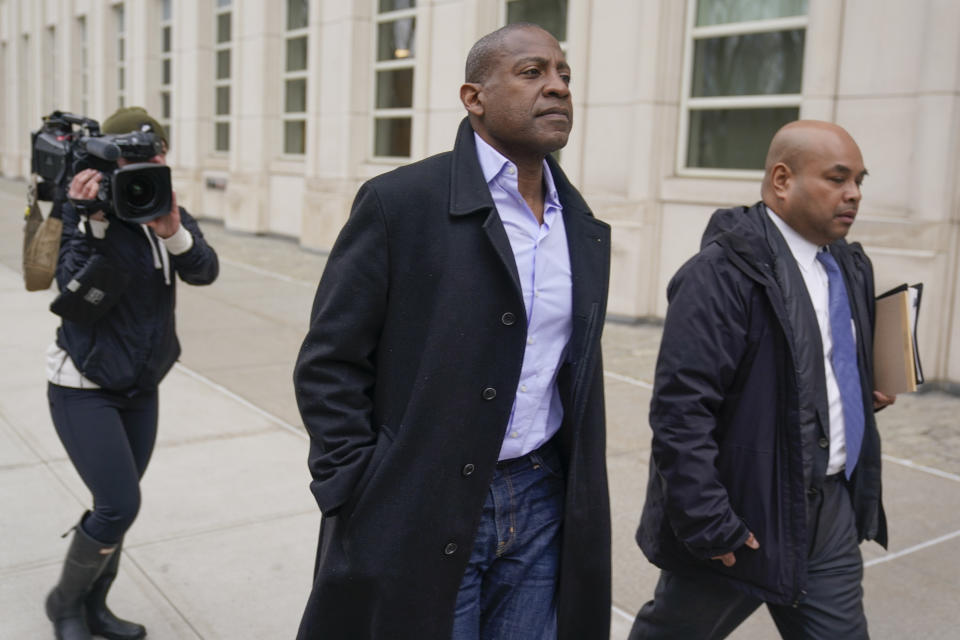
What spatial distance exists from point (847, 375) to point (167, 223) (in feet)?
7.52

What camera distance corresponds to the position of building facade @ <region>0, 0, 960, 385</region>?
7547mm

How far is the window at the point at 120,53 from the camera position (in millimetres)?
25438

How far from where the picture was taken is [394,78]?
14.8 meters

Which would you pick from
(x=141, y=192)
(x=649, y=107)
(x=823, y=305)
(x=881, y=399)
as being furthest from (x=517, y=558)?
(x=649, y=107)

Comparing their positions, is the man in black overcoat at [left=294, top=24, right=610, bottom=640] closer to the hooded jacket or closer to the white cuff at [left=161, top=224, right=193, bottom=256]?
the hooded jacket

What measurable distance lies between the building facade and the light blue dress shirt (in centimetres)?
606

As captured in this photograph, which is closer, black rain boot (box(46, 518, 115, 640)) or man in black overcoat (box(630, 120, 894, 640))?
man in black overcoat (box(630, 120, 894, 640))

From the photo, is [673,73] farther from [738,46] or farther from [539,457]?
[539,457]

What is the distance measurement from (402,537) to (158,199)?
1.81 m

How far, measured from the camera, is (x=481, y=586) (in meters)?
2.41

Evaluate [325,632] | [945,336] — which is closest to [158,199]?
[325,632]

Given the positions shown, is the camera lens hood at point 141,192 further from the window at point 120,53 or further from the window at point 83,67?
the window at point 83,67

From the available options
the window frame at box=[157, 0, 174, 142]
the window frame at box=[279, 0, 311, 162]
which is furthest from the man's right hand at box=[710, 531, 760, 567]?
the window frame at box=[157, 0, 174, 142]

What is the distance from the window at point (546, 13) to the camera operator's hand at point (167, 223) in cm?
844
